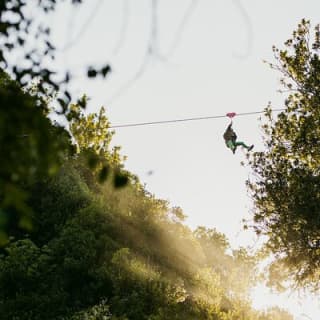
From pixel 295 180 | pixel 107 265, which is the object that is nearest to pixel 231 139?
pixel 295 180

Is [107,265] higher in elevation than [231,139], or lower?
lower

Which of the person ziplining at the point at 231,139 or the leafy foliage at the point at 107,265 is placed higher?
the person ziplining at the point at 231,139

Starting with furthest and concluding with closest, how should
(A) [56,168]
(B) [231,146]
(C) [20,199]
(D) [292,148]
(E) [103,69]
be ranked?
(D) [292,148] → (B) [231,146] → (E) [103,69] → (A) [56,168] → (C) [20,199]

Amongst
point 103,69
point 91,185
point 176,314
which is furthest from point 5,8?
point 91,185

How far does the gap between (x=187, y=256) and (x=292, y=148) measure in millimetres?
18470

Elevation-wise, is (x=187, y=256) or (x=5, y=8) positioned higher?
(x=187, y=256)

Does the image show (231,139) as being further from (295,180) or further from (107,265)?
(107,265)

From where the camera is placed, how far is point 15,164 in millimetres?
1979

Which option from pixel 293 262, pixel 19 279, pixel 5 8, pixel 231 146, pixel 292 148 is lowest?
pixel 19 279

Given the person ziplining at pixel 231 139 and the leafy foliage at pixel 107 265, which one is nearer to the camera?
the person ziplining at pixel 231 139

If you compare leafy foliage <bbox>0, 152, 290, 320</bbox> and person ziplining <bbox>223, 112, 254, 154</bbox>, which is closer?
person ziplining <bbox>223, 112, 254, 154</bbox>

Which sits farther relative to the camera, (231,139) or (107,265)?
(107,265)

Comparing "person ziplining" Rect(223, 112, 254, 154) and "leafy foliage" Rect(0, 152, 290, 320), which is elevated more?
"person ziplining" Rect(223, 112, 254, 154)

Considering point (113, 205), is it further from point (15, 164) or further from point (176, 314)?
point (15, 164)
